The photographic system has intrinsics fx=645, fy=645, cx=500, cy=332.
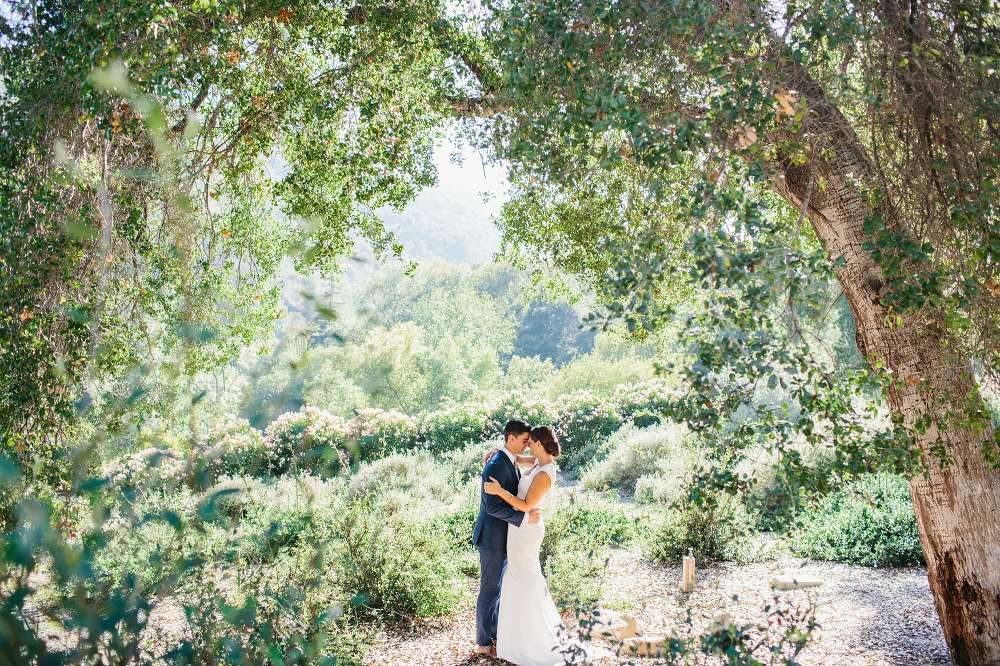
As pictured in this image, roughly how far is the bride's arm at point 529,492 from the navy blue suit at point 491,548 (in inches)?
3.0

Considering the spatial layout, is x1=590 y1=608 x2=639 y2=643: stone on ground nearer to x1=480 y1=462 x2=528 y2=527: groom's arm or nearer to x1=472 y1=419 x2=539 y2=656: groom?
x1=472 y1=419 x2=539 y2=656: groom

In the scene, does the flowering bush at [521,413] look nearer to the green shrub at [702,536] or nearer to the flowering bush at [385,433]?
the flowering bush at [385,433]

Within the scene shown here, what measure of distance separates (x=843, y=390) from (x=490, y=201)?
16.8 feet

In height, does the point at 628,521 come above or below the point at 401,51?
below

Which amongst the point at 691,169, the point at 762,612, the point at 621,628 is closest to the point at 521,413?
the point at 621,628

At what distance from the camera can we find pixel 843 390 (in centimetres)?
254

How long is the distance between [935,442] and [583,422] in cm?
1057

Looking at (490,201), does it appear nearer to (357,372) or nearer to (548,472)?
(548,472)

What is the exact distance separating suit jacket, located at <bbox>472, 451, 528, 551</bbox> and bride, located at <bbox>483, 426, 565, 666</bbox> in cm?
6

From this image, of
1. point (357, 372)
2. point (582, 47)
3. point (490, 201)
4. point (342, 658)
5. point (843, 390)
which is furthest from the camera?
point (357, 372)

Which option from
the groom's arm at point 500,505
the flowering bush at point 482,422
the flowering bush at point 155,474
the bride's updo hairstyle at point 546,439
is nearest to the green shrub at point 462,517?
the groom's arm at point 500,505

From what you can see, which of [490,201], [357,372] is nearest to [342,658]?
[490,201]

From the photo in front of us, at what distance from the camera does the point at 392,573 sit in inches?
206

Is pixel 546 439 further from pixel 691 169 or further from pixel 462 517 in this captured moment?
pixel 462 517
